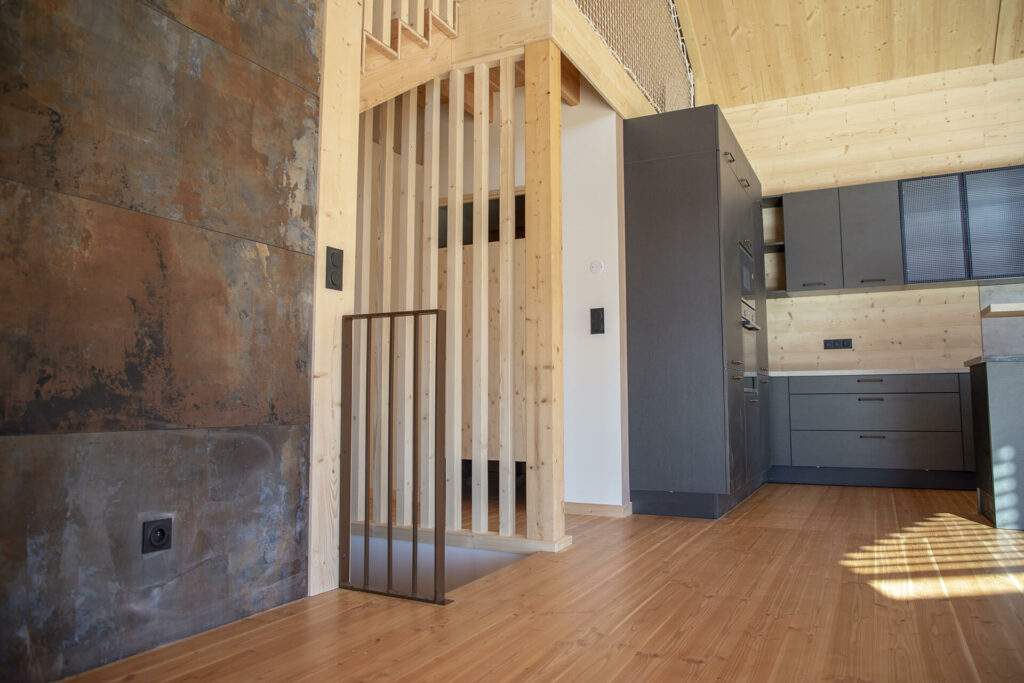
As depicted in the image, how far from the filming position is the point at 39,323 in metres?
1.54

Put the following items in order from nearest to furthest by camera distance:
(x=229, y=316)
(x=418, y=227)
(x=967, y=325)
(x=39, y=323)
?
(x=39, y=323)
(x=229, y=316)
(x=418, y=227)
(x=967, y=325)

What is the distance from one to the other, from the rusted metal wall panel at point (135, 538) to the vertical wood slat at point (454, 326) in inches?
42.1

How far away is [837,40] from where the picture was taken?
17.0ft

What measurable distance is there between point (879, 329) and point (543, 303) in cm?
344

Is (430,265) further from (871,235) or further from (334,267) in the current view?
(871,235)

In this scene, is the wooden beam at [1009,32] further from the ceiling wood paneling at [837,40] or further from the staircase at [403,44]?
the staircase at [403,44]

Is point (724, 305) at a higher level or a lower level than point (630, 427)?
higher

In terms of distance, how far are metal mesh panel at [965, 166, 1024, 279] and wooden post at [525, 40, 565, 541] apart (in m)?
3.39

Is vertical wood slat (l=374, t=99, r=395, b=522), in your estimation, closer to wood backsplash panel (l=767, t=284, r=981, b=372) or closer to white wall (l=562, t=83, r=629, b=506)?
white wall (l=562, t=83, r=629, b=506)

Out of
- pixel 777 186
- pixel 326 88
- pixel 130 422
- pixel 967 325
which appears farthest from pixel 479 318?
pixel 967 325

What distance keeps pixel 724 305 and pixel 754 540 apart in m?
1.28

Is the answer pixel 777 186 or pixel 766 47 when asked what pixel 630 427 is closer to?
pixel 777 186

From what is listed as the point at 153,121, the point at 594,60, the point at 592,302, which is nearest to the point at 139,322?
the point at 153,121

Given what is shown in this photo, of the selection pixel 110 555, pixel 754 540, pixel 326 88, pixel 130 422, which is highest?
pixel 326 88
